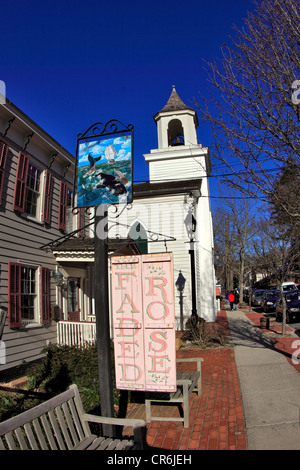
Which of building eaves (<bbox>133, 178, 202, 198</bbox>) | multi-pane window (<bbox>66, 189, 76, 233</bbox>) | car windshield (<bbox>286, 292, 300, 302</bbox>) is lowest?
car windshield (<bbox>286, 292, 300, 302</bbox>)

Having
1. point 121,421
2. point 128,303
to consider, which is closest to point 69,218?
point 128,303

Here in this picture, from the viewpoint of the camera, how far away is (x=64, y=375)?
6.66 metres

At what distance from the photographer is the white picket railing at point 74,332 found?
971cm

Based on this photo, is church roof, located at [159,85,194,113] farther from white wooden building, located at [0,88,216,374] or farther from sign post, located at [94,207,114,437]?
sign post, located at [94,207,114,437]

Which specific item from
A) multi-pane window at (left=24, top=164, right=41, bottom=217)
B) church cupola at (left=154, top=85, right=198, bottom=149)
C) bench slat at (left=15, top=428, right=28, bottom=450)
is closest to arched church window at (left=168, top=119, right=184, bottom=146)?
church cupola at (left=154, top=85, right=198, bottom=149)

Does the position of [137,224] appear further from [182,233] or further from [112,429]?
[112,429]

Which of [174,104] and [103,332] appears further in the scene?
[174,104]

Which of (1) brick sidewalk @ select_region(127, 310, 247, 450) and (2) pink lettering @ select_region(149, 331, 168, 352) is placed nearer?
(1) brick sidewalk @ select_region(127, 310, 247, 450)

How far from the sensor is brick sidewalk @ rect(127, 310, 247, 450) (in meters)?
4.17

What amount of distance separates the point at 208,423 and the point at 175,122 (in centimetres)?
1736

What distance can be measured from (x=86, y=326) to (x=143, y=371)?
5.72 m

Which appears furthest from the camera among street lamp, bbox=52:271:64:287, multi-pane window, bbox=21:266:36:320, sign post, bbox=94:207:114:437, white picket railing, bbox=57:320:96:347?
street lamp, bbox=52:271:64:287

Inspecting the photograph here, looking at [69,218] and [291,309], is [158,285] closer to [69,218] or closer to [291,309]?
[69,218]

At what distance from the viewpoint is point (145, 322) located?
14.4 ft
